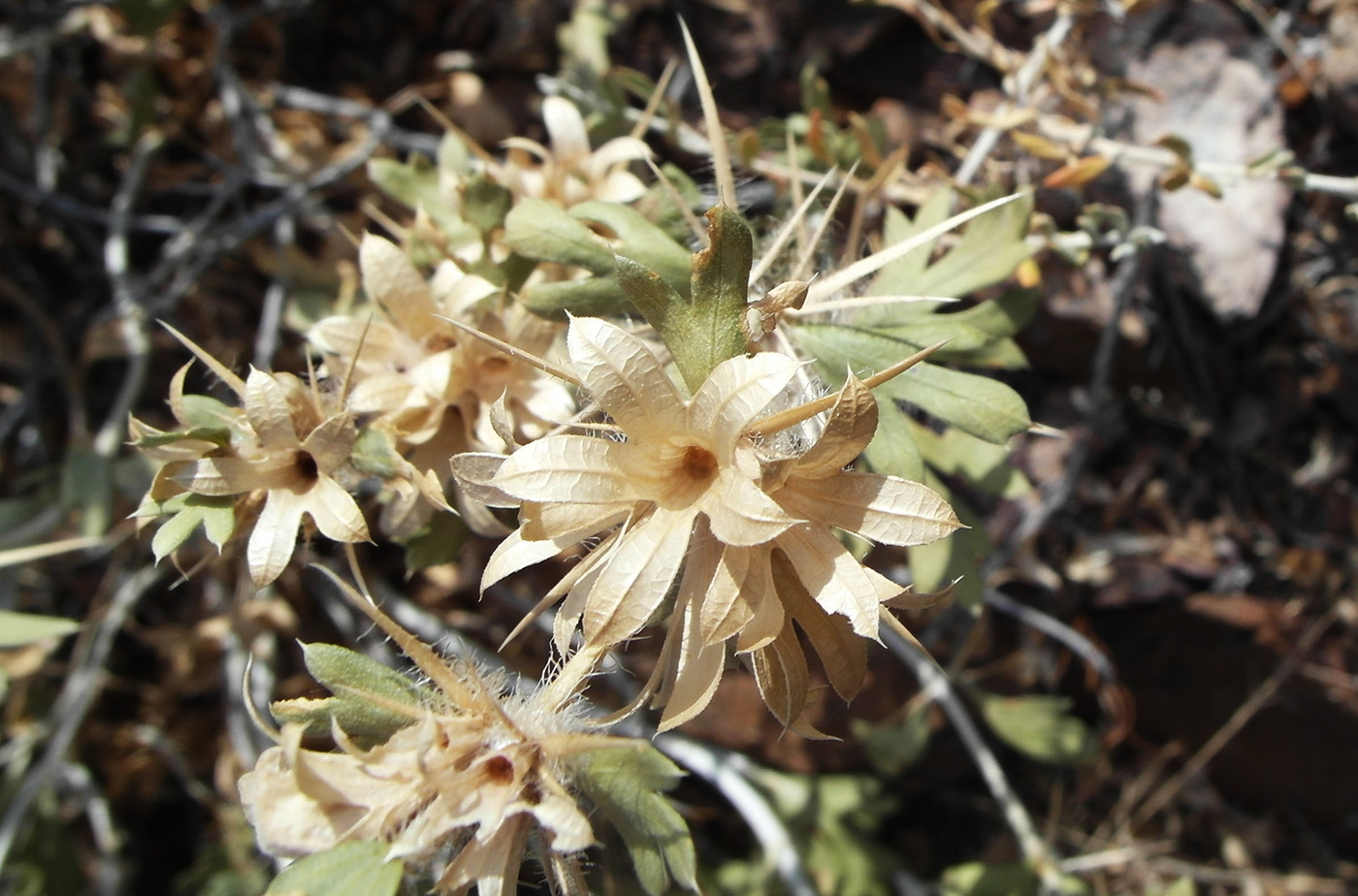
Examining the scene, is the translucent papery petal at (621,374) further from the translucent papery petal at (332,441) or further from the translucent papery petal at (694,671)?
the translucent papery petal at (332,441)

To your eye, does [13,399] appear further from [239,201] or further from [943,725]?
[943,725]

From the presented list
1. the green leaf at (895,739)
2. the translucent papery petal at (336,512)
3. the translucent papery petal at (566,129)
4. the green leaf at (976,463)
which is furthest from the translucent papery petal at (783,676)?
the green leaf at (895,739)

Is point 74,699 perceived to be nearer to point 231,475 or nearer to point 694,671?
point 231,475

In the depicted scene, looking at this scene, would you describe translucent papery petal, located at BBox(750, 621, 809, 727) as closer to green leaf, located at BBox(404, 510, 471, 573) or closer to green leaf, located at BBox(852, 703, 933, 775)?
green leaf, located at BBox(404, 510, 471, 573)

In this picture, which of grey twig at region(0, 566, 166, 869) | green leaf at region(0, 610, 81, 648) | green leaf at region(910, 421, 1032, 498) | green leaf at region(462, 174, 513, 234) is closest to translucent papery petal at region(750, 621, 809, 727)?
green leaf at region(910, 421, 1032, 498)

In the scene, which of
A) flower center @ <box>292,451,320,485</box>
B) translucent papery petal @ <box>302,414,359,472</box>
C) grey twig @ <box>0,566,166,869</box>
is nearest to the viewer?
translucent papery petal @ <box>302,414,359,472</box>

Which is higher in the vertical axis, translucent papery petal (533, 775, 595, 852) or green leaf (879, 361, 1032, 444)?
green leaf (879, 361, 1032, 444)

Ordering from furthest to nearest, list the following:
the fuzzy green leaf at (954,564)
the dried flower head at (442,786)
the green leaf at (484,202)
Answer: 1. the fuzzy green leaf at (954,564)
2. the green leaf at (484,202)
3. the dried flower head at (442,786)
